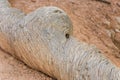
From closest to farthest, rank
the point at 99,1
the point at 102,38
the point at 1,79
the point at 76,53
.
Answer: the point at 76,53
the point at 1,79
the point at 102,38
the point at 99,1

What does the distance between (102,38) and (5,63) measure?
1.31m

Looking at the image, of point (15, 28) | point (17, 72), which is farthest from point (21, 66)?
point (15, 28)

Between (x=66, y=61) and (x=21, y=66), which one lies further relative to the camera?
(x=21, y=66)

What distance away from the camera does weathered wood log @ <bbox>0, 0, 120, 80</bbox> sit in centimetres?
294

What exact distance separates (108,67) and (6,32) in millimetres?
1430

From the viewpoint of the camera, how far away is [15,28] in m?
3.72

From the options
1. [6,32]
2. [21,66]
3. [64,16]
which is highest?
[64,16]

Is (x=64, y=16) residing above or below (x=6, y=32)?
above

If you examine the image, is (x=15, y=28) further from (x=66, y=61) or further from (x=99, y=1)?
(x=99, y=1)

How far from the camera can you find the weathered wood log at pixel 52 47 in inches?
116

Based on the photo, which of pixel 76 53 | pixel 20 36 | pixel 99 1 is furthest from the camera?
pixel 99 1

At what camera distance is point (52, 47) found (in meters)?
3.28

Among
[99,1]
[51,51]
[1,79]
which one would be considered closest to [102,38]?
[99,1]

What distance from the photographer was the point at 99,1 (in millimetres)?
4562
